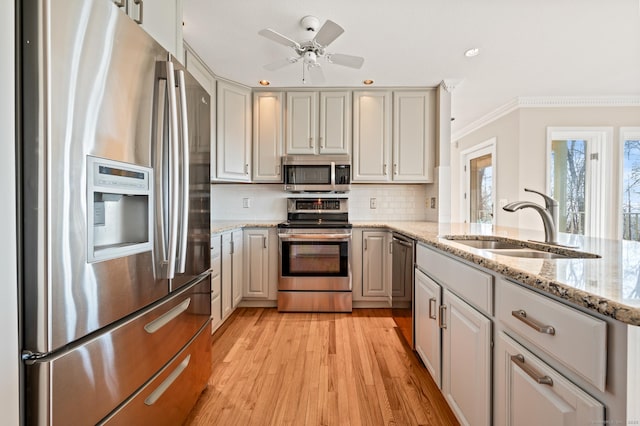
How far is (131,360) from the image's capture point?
3.17 feet

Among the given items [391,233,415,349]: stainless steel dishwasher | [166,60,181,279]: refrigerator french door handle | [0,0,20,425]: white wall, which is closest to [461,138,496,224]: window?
[391,233,415,349]: stainless steel dishwasher

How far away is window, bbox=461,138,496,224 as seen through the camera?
4391 millimetres

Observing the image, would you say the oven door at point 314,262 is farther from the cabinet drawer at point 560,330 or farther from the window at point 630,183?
the window at point 630,183

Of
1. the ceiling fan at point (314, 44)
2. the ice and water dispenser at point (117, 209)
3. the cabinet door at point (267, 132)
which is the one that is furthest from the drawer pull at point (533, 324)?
the cabinet door at point (267, 132)

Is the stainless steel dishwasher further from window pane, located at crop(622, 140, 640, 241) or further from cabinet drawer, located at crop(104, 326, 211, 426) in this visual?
window pane, located at crop(622, 140, 640, 241)

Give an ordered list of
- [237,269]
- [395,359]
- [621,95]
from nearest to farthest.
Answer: [395,359] < [237,269] < [621,95]

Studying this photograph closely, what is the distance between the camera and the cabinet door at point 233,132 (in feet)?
9.68

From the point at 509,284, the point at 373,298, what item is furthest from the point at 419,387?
the point at 373,298

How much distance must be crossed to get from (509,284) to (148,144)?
134 centimetres

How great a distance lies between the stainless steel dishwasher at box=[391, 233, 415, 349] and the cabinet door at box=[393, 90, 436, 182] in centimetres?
104

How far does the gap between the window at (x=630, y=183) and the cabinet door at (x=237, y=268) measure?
15.2ft

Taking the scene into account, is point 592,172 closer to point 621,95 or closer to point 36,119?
point 621,95

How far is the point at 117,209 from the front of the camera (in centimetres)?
95

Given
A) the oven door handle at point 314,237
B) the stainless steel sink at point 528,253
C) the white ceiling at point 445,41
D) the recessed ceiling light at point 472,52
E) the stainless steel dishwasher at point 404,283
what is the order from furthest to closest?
the oven door handle at point 314,237
the recessed ceiling light at point 472,52
the stainless steel dishwasher at point 404,283
the white ceiling at point 445,41
the stainless steel sink at point 528,253
